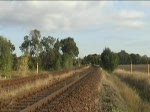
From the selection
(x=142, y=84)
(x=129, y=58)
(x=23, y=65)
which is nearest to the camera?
(x=142, y=84)

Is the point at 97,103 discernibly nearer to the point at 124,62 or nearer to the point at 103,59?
the point at 103,59

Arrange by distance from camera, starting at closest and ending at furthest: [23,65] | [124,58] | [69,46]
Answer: [23,65], [69,46], [124,58]

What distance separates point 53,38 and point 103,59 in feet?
210

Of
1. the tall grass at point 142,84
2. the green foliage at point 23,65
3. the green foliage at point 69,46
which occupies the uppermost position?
the green foliage at point 69,46

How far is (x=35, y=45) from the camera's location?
105 m

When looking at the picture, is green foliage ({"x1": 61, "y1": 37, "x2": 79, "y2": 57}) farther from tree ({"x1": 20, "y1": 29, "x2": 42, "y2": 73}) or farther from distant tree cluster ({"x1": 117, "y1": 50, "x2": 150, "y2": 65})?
tree ({"x1": 20, "y1": 29, "x2": 42, "y2": 73})

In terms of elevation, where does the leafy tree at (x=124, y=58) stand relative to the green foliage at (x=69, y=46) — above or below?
below

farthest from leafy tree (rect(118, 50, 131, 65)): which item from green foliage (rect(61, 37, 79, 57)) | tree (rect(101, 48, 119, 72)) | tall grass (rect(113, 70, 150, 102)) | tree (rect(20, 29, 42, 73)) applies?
tall grass (rect(113, 70, 150, 102))

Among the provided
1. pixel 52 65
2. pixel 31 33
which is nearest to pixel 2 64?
pixel 52 65

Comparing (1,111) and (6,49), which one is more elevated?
(6,49)

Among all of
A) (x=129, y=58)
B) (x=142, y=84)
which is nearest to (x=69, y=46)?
(x=129, y=58)

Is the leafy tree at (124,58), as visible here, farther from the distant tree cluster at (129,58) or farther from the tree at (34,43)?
the tree at (34,43)

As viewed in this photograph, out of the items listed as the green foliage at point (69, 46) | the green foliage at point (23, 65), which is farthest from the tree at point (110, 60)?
the green foliage at point (69, 46)

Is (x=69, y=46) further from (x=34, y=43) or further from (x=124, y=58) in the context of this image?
(x=34, y=43)
